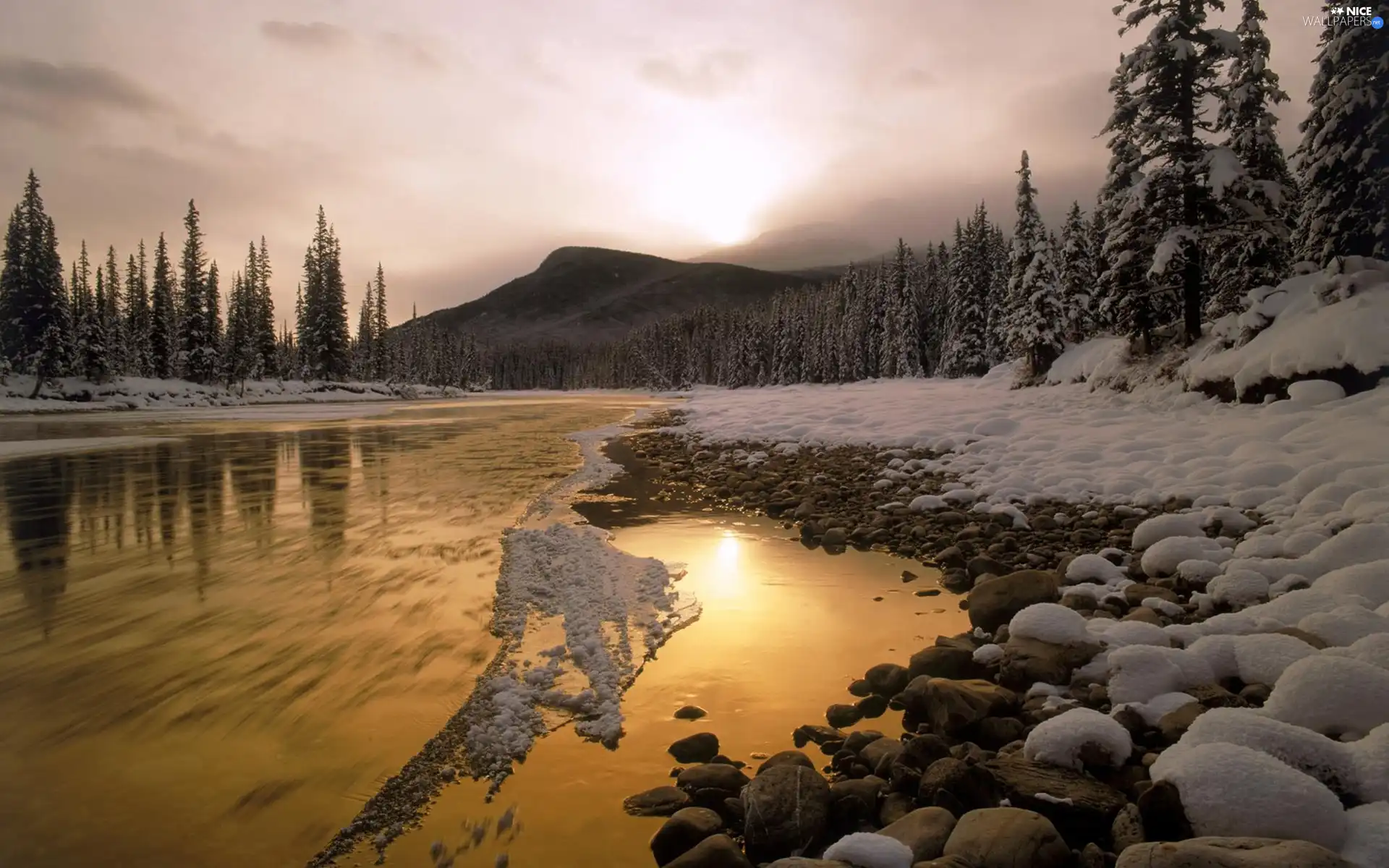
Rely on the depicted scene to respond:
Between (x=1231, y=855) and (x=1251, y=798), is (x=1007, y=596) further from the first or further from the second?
(x=1231, y=855)

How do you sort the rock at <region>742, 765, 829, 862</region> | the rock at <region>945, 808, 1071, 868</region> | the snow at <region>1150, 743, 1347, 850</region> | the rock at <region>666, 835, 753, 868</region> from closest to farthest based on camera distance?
the snow at <region>1150, 743, 1347, 850</region> < the rock at <region>945, 808, 1071, 868</region> < the rock at <region>666, 835, 753, 868</region> < the rock at <region>742, 765, 829, 862</region>

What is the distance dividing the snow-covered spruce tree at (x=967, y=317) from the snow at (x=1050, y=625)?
58.4 meters

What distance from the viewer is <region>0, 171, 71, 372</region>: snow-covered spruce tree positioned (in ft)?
186

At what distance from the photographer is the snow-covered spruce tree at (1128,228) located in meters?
18.9

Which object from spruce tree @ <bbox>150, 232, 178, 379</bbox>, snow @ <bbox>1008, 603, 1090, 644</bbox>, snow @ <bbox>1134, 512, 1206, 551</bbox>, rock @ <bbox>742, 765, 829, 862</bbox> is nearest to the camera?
rock @ <bbox>742, 765, 829, 862</bbox>

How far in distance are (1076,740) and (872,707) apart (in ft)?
5.29

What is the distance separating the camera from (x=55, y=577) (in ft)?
29.3

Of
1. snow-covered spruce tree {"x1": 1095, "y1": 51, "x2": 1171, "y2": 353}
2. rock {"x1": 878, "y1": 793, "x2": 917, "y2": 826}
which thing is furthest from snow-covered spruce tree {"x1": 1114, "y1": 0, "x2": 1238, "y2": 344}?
rock {"x1": 878, "y1": 793, "x2": 917, "y2": 826}

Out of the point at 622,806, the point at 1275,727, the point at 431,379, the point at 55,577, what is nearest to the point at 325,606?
the point at 55,577

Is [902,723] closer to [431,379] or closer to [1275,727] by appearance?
[1275,727]

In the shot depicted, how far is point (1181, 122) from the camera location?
18.4 meters

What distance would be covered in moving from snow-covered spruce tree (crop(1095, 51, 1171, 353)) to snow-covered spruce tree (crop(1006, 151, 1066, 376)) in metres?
14.9

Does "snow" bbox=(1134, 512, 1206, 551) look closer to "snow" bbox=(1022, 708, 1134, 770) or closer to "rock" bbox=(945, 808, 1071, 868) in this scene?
"snow" bbox=(1022, 708, 1134, 770)

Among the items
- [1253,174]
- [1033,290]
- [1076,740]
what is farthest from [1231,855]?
[1033,290]
